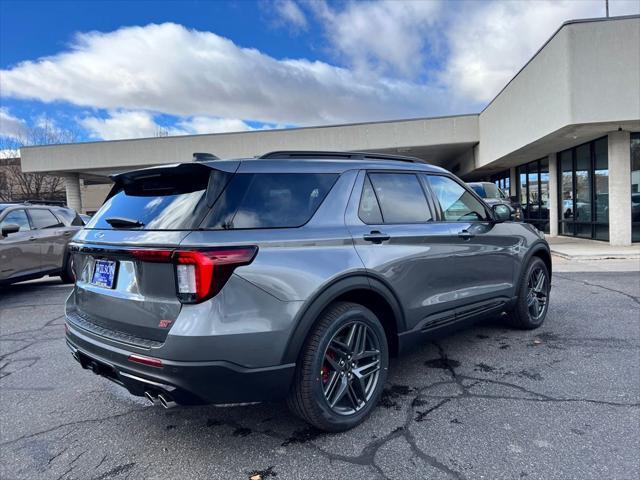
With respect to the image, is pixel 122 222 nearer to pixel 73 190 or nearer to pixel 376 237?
pixel 376 237

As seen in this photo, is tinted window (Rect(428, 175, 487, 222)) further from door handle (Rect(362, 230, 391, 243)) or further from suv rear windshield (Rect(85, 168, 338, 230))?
suv rear windshield (Rect(85, 168, 338, 230))

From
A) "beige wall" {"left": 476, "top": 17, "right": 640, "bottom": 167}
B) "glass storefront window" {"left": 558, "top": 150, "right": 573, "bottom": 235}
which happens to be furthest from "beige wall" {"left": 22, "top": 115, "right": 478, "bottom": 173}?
"beige wall" {"left": 476, "top": 17, "right": 640, "bottom": 167}

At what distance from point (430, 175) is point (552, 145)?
13247mm

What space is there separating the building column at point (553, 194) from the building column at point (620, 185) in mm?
4149

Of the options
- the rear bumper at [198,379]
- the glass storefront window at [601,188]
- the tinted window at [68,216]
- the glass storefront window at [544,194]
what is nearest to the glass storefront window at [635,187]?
the glass storefront window at [601,188]

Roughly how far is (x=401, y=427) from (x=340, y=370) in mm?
568

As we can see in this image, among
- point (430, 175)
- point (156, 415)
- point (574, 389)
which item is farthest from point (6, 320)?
point (574, 389)

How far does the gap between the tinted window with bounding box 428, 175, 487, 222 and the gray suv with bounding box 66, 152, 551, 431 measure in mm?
337

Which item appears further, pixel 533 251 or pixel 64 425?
pixel 533 251

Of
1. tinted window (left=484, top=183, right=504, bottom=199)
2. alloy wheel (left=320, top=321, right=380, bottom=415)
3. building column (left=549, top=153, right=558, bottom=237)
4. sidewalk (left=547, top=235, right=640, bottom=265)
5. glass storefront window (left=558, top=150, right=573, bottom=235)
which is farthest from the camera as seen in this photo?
building column (left=549, top=153, right=558, bottom=237)

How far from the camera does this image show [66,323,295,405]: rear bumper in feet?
7.50

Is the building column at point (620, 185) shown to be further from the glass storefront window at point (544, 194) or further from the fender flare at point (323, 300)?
the fender flare at point (323, 300)

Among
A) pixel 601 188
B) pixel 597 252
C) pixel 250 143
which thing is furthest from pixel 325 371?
pixel 250 143

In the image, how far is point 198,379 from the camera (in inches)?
90.1
